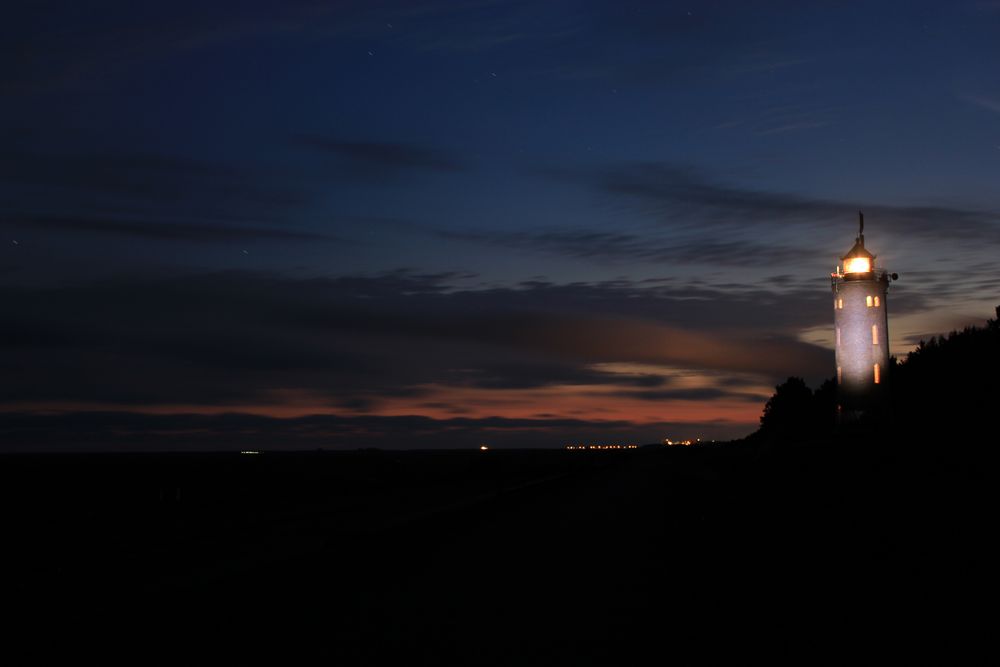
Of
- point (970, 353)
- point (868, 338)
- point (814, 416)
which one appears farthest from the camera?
point (814, 416)

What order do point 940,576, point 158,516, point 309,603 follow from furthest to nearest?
point 158,516
point 940,576
point 309,603

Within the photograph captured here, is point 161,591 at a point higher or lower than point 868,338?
lower

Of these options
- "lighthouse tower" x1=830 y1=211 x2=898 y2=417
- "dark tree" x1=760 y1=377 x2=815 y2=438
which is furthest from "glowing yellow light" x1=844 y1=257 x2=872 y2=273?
"dark tree" x1=760 y1=377 x2=815 y2=438

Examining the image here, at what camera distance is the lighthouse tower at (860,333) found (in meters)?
106

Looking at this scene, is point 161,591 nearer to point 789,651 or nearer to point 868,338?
point 789,651

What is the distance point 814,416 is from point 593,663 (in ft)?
481

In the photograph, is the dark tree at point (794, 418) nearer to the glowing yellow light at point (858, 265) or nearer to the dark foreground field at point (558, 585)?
the glowing yellow light at point (858, 265)

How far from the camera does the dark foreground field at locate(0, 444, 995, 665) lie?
11.6 meters

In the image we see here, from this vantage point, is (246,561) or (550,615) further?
(246,561)

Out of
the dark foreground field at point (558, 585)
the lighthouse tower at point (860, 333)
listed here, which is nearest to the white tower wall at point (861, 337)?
the lighthouse tower at point (860, 333)

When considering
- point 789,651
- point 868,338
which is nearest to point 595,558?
point 789,651

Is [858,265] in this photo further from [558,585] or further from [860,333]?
[558,585]

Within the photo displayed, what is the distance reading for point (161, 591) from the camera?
1877cm

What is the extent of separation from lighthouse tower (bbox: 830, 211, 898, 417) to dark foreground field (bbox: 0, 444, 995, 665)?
2725 inches
